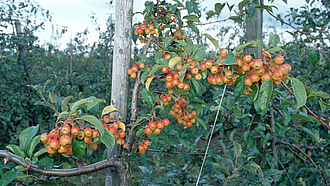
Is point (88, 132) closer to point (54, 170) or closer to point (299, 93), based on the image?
point (54, 170)

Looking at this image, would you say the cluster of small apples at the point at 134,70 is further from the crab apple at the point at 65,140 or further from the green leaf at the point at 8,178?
the green leaf at the point at 8,178

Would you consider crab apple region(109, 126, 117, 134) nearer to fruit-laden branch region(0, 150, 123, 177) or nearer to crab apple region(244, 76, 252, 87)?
fruit-laden branch region(0, 150, 123, 177)

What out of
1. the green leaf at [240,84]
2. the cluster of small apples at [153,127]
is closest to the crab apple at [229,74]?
the green leaf at [240,84]

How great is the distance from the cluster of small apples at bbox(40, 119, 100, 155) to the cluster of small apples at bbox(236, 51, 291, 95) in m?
0.55

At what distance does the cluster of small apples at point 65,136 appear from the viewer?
850 mm

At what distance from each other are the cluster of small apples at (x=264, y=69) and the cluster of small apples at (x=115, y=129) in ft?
1.72

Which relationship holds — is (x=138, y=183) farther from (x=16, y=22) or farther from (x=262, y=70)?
(x=16, y=22)

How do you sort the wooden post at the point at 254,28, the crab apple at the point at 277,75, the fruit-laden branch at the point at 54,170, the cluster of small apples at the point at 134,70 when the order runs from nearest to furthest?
the crab apple at the point at 277,75 → the fruit-laden branch at the point at 54,170 → the cluster of small apples at the point at 134,70 → the wooden post at the point at 254,28

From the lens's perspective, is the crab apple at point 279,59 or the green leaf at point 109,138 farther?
the green leaf at point 109,138

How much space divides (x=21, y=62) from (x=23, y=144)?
7.94 feet

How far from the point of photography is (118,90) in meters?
1.23

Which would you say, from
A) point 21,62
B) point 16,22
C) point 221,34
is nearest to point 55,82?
point 21,62

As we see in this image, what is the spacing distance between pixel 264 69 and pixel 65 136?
670mm

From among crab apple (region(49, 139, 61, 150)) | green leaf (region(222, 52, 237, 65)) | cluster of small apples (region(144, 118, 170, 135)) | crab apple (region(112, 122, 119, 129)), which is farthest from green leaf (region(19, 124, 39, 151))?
green leaf (region(222, 52, 237, 65))
